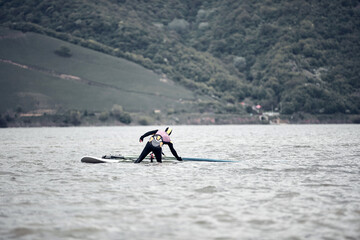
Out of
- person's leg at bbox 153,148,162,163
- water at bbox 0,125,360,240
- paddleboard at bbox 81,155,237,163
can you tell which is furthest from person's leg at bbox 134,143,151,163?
water at bbox 0,125,360,240

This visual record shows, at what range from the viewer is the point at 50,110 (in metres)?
195

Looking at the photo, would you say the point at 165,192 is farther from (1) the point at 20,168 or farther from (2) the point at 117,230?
(1) the point at 20,168

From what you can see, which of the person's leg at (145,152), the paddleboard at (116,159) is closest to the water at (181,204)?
the person's leg at (145,152)

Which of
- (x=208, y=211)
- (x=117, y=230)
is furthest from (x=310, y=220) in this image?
(x=117, y=230)

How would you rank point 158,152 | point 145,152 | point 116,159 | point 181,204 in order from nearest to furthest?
point 181,204 < point 145,152 < point 158,152 < point 116,159

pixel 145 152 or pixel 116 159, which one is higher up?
pixel 145 152

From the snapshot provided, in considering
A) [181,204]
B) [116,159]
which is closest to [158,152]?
[116,159]

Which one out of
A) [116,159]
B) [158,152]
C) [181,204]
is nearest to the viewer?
[181,204]

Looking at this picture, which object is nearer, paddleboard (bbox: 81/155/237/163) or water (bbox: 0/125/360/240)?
water (bbox: 0/125/360/240)

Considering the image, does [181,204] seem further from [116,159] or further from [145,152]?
[116,159]

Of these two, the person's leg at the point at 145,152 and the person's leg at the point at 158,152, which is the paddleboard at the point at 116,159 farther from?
the person's leg at the point at 158,152

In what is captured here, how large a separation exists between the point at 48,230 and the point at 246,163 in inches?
768

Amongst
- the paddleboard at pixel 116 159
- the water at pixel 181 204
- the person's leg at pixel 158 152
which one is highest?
the person's leg at pixel 158 152

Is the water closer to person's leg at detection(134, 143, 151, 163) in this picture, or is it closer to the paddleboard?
person's leg at detection(134, 143, 151, 163)
